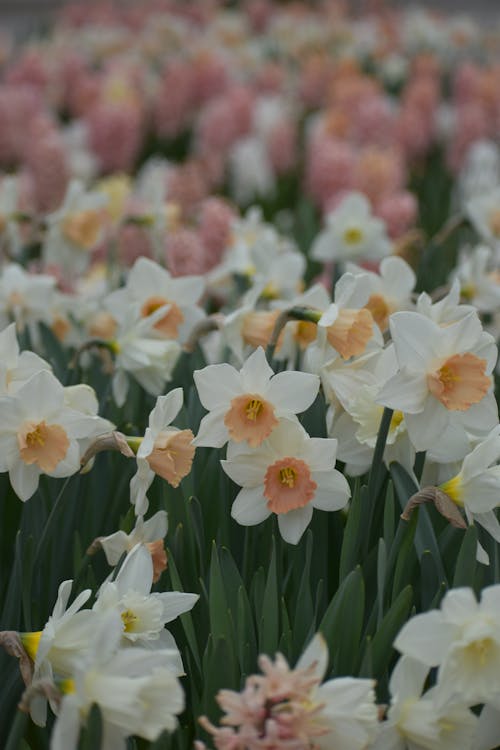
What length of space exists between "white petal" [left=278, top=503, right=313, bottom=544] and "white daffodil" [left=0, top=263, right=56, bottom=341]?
0.95 m

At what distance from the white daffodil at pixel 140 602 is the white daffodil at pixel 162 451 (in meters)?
0.11

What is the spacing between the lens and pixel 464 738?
1072 millimetres

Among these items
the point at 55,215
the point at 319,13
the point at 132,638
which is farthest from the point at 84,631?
the point at 319,13

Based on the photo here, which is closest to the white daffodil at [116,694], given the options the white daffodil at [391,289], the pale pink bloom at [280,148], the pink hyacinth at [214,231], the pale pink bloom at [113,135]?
the white daffodil at [391,289]

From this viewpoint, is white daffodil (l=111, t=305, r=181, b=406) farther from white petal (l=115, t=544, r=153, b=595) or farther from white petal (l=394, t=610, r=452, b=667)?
white petal (l=394, t=610, r=452, b=667)

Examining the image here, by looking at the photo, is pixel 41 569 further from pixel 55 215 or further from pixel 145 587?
pixel 55 215

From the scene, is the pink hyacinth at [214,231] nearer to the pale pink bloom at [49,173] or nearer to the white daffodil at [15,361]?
the pale pink bloom at [49,173]

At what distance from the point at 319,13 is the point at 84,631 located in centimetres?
904

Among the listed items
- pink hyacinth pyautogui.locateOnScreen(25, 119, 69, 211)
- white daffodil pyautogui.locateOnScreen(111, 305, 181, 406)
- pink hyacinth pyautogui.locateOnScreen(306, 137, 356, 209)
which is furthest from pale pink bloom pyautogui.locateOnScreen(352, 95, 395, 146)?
white daffodil pyautogui.locateOnScreen(111, 305, 181, 406)

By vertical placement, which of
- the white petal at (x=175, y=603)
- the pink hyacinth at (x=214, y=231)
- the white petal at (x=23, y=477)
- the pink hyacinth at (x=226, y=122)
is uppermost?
the white petal at (x=23, y=477)

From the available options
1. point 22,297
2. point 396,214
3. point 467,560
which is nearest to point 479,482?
point 467,560

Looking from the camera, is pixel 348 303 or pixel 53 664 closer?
pixel 53 664

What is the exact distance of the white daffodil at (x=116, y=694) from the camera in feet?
3.15

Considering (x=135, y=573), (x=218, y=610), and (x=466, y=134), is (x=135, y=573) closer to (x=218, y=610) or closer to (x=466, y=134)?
(x=218, y=610)
